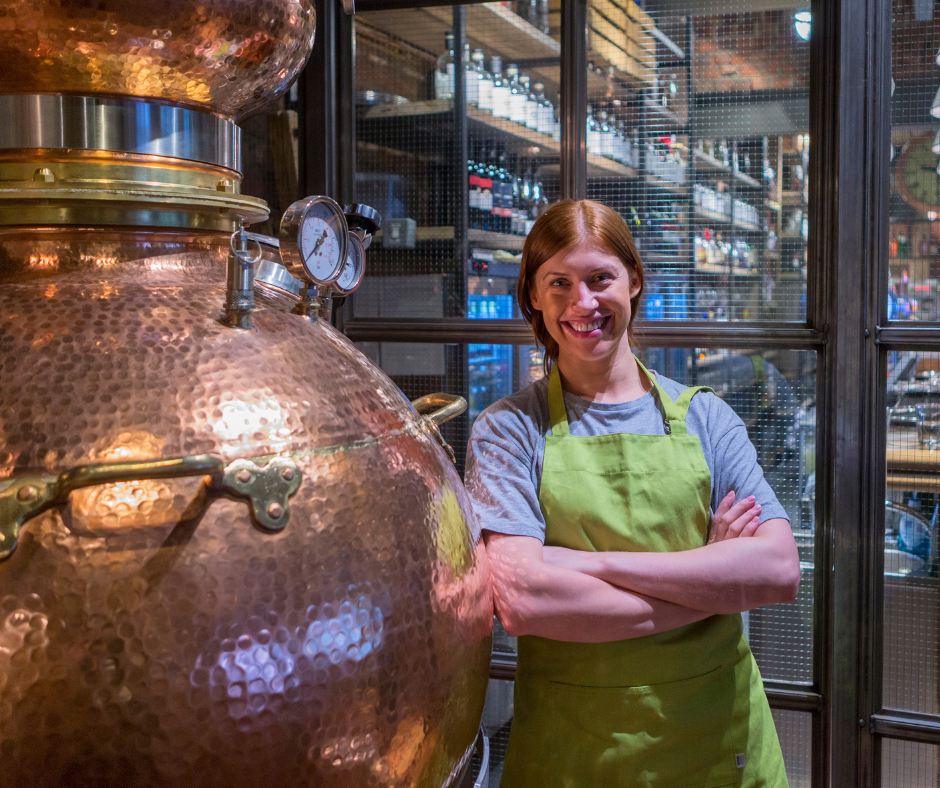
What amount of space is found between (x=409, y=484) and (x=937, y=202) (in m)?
2.08

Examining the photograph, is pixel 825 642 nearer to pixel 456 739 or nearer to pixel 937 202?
pixel 937 202

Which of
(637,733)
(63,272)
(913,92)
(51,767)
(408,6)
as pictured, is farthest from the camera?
(408,6)

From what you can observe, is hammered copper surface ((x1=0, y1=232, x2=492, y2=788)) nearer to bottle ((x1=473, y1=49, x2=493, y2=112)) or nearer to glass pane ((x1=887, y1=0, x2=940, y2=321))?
glass pane ((x1=887, y1=0, x2=940, y2=321))

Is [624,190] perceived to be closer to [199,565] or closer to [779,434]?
[779,434]

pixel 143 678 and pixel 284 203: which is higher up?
pixel 284 203

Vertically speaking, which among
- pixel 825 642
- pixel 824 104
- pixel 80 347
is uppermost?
pixel 824 104

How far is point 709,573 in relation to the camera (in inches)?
48.3

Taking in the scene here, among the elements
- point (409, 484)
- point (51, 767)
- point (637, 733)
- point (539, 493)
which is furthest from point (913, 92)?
point (51, 767)

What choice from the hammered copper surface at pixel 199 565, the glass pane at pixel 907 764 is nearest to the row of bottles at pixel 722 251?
the glass pane at pixel 907 764

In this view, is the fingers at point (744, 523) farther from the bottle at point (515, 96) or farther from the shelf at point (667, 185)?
the bottle at point (515, 96)

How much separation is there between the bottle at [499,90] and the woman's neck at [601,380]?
136cm

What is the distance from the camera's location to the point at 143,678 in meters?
0.52

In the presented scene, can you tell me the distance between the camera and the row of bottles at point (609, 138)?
7.99 ft

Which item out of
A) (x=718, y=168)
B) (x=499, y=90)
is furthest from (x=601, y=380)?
(x=499, y=90)
